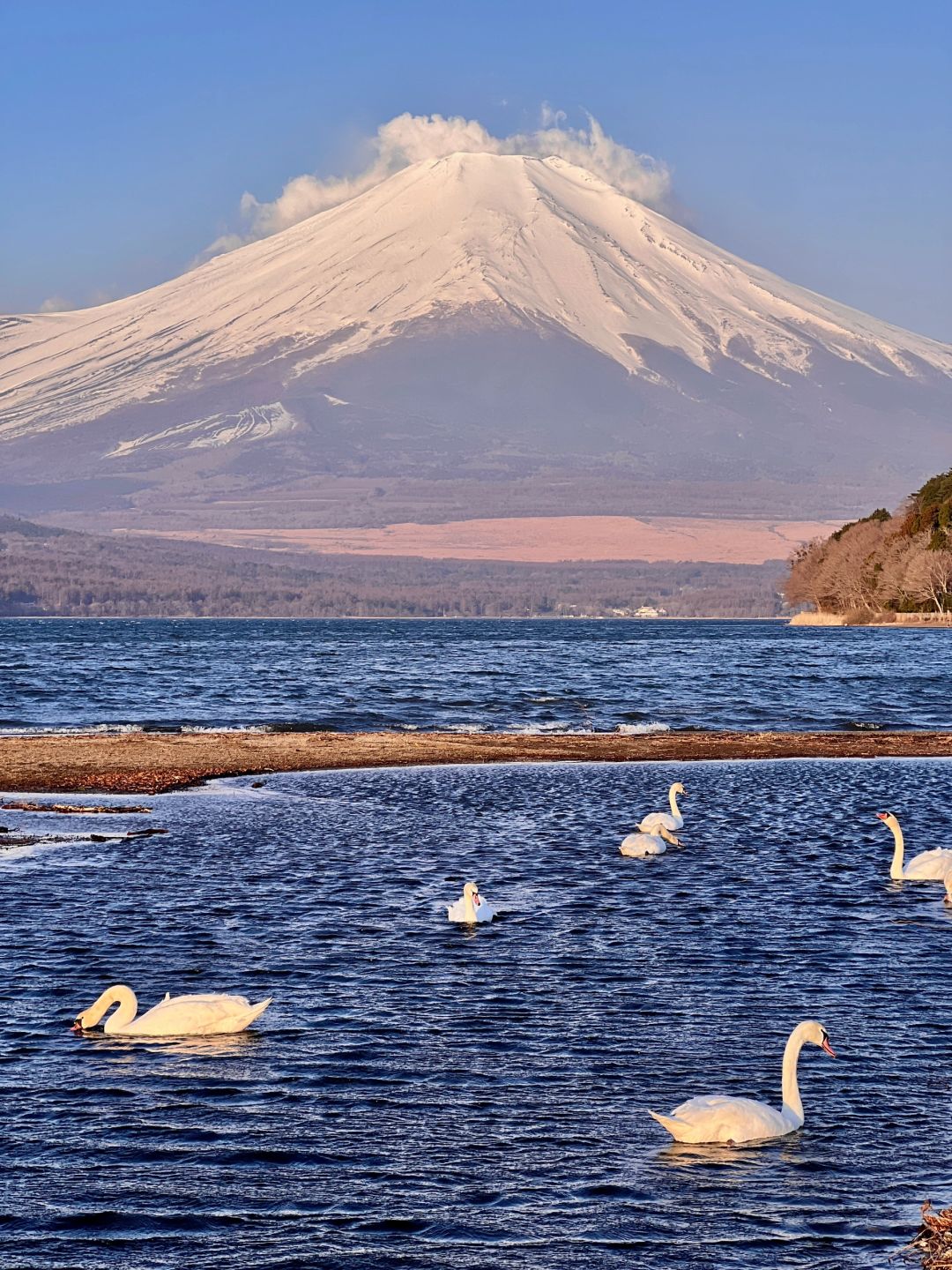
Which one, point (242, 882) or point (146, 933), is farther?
point (242, 882)

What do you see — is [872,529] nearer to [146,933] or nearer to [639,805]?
[639,805]

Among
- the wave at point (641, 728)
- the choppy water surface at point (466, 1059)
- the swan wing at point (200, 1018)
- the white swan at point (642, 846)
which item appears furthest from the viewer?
the wave at point (641, 728)

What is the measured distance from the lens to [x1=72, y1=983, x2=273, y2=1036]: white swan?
14008 millimetres

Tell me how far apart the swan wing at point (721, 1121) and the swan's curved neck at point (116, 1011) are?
4.78 metres

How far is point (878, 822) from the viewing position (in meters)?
27.8

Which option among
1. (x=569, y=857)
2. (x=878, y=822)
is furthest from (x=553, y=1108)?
(x=878, y=822)

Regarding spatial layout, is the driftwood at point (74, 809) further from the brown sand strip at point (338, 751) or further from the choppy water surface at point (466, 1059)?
the choppy water surface at point (466, 1059)

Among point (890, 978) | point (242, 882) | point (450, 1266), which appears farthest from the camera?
point (242, 882)

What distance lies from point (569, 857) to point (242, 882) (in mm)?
4777

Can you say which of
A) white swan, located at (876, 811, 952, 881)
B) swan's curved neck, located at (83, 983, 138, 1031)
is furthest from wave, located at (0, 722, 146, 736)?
swan's curved neck, located at (83, 983, 138, 1031)

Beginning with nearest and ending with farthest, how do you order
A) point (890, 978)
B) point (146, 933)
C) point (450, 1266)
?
1. point (450, 1266)
2. point (890, 978)
3. point (146, 933)

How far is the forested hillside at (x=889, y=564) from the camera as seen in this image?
148000 millimetres

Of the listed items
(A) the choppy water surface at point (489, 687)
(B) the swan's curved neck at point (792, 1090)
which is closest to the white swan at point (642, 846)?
(B) the swan's curved neck at point (792, 1090)

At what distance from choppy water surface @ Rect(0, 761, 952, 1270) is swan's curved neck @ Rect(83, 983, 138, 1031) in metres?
0.20
